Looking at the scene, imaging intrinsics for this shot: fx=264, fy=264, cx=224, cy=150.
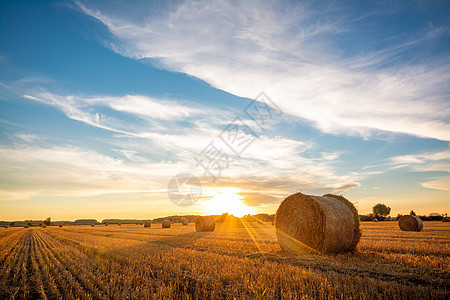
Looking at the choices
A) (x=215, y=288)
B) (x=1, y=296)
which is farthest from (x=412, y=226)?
(x=1, y=296)

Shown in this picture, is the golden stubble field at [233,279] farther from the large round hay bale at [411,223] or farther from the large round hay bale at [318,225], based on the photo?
the large round hay bale at [411,223]

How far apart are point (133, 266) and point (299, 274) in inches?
183

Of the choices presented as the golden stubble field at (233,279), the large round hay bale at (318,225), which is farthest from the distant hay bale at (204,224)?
the golden stubble field at (233,279)

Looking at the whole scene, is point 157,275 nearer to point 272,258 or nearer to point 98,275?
point 98,275

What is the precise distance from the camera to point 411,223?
837 inches

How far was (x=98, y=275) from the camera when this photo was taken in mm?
6684

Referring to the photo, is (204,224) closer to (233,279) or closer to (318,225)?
(318,225)

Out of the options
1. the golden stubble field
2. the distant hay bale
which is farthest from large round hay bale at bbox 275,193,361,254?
the distant hay bale

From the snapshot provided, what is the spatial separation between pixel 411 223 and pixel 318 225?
1656 cm

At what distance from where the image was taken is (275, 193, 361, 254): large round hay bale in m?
9.57

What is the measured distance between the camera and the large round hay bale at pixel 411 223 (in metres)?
20.8

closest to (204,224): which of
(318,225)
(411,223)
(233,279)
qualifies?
(318,225)

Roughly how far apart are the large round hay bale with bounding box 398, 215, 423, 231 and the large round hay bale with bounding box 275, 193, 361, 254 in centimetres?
1456

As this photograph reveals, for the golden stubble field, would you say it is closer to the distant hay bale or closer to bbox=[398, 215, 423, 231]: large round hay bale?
bbox=[398, 215, 423, 231]: large round hay bale
